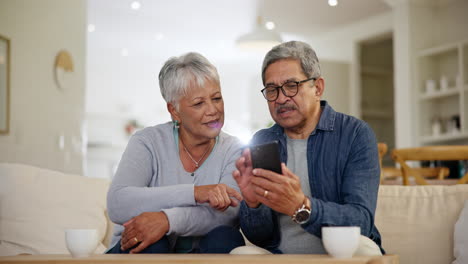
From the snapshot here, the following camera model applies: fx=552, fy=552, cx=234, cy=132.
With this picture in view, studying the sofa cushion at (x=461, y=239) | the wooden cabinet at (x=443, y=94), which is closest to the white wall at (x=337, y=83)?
the wooden cabinet at (x=443, y=94)

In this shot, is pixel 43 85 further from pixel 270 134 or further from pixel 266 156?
pixel 266 156

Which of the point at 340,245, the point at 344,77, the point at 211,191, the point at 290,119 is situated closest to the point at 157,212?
the point at 211,191

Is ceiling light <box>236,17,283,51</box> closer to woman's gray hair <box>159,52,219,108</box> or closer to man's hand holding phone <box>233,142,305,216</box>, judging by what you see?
woman's gray hair <box>159,52,219,108</box>

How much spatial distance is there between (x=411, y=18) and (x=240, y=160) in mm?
5312

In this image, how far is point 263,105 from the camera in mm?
8055

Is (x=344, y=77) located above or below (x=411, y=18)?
below

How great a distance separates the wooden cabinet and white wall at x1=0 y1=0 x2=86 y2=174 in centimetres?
371

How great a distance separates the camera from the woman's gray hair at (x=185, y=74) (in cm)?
194

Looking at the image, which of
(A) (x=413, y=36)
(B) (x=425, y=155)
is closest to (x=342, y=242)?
(B) (x=425, y=155)

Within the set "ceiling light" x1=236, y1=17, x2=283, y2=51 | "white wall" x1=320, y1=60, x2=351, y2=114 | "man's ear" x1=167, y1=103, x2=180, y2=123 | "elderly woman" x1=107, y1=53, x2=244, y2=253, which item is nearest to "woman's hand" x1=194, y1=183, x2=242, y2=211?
"elderly woman" x1=107, y1=53, x2=244, y2=253

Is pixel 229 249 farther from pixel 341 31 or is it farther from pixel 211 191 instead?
pixel 341 31

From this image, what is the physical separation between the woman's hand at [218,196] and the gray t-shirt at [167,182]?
0.03 metres

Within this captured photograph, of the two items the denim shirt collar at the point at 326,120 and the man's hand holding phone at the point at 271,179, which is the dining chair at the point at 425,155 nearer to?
the denim shirt collar at the point at 326,120

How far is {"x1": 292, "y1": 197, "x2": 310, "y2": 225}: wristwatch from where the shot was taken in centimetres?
147
